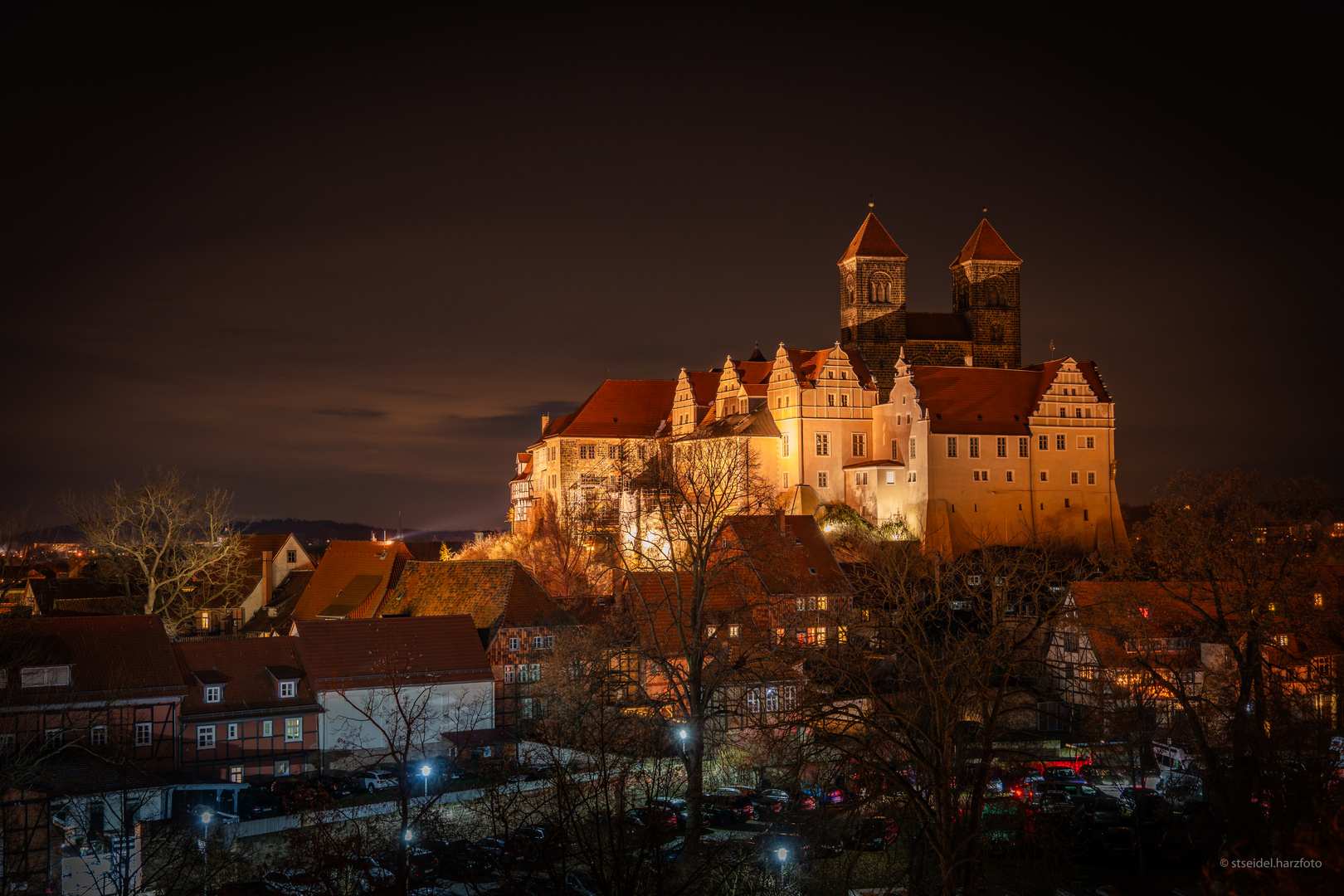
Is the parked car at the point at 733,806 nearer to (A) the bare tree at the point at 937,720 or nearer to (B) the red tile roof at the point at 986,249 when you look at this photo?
(A) the bare tree at the point at 937,720

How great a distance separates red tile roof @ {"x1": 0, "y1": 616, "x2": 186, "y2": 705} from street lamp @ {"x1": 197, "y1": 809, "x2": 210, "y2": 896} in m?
6.04

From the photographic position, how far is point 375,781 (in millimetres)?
36438

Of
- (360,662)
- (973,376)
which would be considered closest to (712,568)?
(360,662)

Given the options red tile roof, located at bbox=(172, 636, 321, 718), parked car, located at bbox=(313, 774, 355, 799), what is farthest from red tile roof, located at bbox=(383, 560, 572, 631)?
parked car, located at bbox=(313, 774, 355, 799)

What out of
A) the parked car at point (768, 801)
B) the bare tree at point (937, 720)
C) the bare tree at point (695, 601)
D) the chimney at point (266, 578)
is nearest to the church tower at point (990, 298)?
the bare tree at point (695, 601)

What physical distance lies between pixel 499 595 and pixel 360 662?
6898mm

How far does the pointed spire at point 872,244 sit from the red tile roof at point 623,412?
59.1 feet

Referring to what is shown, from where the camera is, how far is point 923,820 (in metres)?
19.1

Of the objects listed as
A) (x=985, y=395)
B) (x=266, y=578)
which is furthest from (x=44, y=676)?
(x=985, y=395)

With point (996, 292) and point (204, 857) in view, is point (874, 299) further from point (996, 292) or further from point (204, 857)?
point (204, 857)

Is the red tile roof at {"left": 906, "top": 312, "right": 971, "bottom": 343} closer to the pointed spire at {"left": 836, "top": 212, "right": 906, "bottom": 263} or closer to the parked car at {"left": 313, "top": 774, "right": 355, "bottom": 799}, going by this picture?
the pointed spire at {"left": 836, "top": 212, "right": 906, "bottom": 263}

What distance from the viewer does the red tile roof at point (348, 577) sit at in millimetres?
60656

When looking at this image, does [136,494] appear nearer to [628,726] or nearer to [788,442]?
[628,726]

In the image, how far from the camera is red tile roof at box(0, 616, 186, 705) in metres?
37.0
